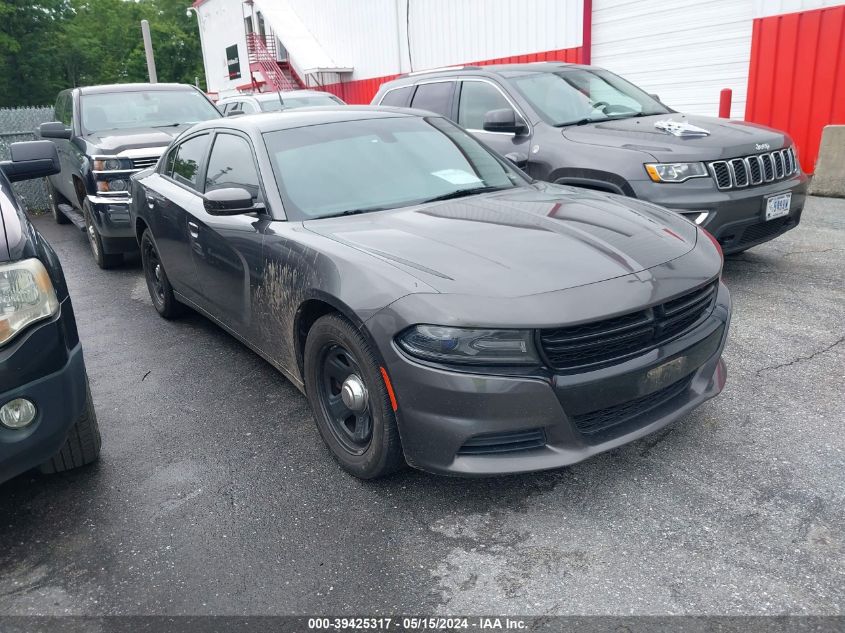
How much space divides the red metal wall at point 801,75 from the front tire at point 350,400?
9.05m

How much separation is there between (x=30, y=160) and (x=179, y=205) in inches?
35.8

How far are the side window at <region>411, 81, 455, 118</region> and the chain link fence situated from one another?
8.26m

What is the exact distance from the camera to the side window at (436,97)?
6.80m

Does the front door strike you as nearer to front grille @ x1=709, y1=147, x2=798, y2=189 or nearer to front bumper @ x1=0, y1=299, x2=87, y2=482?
front grille @ x1=709, y1=147, x2=798, y2=189

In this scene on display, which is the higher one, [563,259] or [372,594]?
[563,259]

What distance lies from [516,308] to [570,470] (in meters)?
0.96

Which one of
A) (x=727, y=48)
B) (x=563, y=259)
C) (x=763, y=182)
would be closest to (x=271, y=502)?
(x=563, y=259)

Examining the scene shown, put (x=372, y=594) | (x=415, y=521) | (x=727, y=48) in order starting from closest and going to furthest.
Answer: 1. (x=372, y=594)
2. (x=415, y=521)
3. (x=727, y=48)

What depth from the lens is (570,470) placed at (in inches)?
122

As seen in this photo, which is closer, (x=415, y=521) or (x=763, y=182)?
(x=415, y=521)

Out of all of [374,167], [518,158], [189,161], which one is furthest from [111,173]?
[374,167]

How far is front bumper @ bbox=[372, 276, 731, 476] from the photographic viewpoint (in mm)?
2535

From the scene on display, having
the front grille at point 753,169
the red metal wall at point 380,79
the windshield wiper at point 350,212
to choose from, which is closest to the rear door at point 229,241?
the windshield wiper at point 350,212

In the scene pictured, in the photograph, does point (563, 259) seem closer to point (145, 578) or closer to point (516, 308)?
point (516, 308)
